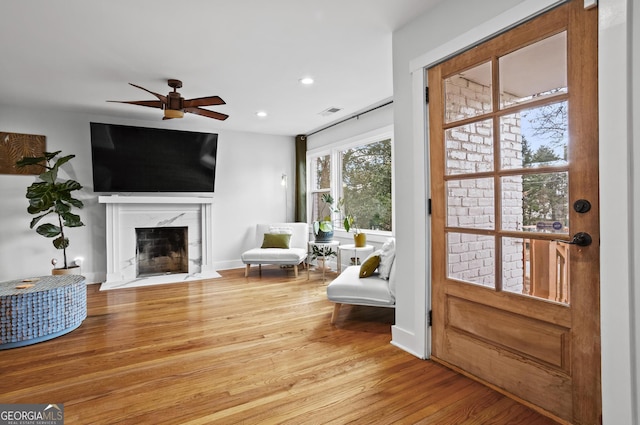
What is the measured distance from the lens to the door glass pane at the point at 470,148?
2018 mm

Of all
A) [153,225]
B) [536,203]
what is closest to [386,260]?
[536,203]

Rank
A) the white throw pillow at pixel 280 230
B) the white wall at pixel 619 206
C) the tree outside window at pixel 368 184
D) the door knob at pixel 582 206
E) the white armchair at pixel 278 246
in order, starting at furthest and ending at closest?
the white throw pillow at pixel 280 230 < the white armchair at pixel 278 246 < the tree outside window at pixel 368 184 < the door knob at pixel 582 206 < the white wall at pixel 619 206

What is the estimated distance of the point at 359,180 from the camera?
16.9 ft

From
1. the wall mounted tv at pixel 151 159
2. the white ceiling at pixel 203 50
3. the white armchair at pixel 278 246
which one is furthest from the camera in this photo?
the white armchair at pixel 278 246

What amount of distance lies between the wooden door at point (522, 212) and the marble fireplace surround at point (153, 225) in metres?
4.08

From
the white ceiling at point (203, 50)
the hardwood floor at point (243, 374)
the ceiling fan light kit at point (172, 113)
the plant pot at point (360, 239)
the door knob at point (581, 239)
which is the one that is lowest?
the hardwood floor at point (243, 374)

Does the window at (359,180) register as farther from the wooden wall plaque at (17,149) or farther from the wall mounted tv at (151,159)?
the wooden wall plaque at (17,149)

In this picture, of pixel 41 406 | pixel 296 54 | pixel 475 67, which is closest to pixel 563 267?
pixel 475 67

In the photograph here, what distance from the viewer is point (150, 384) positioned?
2.11 m

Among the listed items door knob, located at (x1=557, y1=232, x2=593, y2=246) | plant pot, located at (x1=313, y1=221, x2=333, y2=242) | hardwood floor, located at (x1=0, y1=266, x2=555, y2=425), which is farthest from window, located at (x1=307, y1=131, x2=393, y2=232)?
door knob, located at (x1=557, y1=232, x2=593, y2=246)

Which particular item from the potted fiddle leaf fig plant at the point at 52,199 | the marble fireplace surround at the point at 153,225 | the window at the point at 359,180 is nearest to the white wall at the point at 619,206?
the window at the point at 359,180

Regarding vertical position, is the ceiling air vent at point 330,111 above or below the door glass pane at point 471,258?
above

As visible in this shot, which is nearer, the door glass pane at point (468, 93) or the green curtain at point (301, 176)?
the door glass pane at point (468, 93)

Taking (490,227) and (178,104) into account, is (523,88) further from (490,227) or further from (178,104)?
(178,104)
